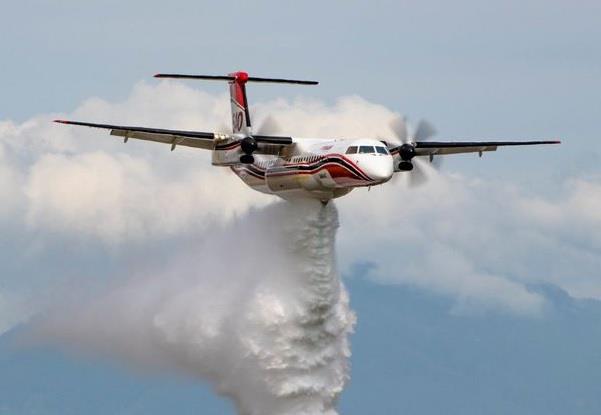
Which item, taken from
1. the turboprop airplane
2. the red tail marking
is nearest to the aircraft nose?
the turboprop airplane

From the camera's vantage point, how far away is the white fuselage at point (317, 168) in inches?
1811

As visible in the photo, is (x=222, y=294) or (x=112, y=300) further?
(x=112, y=300)

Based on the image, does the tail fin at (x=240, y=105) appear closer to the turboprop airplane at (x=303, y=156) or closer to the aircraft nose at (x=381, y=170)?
the turboprop airplane at (x=303, y=156)

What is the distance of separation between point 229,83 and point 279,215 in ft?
26.3

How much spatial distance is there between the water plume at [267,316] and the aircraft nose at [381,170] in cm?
382

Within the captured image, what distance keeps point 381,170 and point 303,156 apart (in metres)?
3.35

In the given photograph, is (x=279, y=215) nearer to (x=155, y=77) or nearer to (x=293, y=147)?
(x=293, y=147)

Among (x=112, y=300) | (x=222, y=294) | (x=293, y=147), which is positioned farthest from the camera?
(x=112, y=300)

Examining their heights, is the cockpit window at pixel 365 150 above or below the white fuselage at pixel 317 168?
above

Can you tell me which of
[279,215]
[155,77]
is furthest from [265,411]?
[155,77]

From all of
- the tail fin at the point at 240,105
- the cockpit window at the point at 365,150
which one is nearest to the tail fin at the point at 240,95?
the tail fin at the point at 240,105

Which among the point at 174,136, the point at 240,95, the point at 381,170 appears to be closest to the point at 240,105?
the point at 240,95

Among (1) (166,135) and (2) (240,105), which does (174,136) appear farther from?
(2) (240,105)

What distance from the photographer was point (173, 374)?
183 feet
